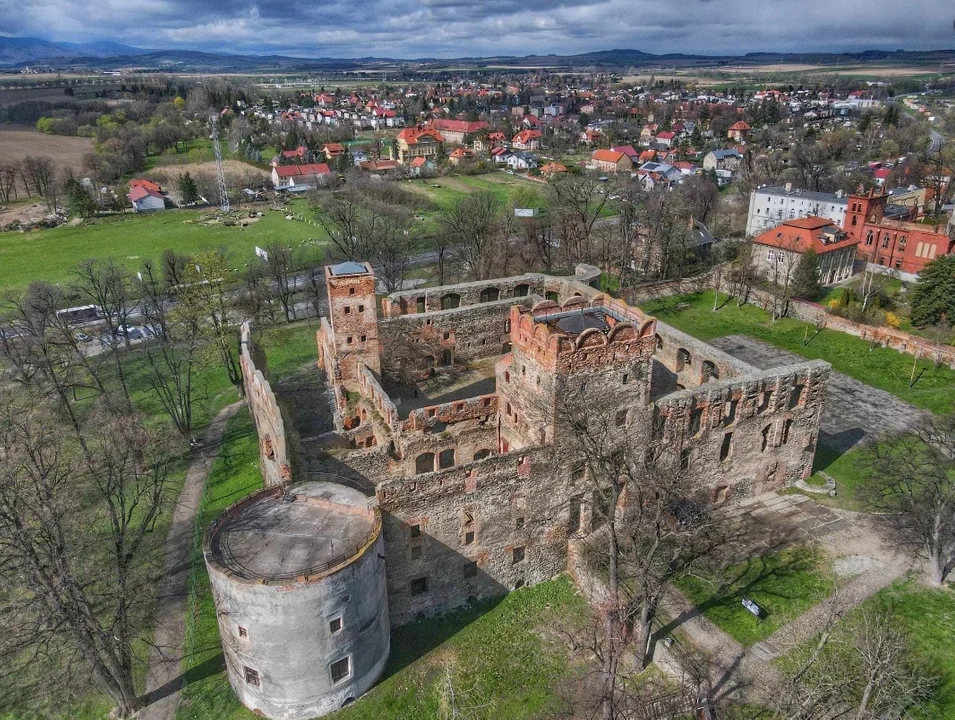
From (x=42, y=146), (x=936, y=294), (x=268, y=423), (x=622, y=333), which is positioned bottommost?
(x=936, y=294)

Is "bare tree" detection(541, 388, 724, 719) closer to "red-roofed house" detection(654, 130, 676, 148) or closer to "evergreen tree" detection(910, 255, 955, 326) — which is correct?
"evergreen tree" detection(910, 255, 955, 326)

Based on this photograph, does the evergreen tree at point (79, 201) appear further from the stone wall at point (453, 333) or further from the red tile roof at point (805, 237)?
the red tile roof at point (805, 237)

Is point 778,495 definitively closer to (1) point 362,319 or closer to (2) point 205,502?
(1) point 362,319

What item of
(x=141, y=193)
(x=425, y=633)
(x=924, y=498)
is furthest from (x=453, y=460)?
(x=141, y=193)

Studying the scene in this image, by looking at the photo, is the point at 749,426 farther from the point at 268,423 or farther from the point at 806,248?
the point at 806,248

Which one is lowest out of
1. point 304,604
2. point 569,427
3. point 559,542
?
point 559,542

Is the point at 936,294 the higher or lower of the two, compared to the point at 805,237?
lower

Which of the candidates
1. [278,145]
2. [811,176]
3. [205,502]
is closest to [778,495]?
[205,502]

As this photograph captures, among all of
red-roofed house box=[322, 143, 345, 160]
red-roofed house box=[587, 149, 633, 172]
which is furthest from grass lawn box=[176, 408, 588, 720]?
red-roofed house box=[322, 143, 345, 160]
